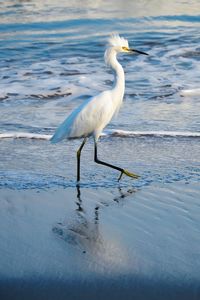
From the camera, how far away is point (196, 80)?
33.8 feet

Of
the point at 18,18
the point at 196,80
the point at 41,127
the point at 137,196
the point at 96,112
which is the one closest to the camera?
the point at 137,196

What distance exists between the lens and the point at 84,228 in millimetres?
4938

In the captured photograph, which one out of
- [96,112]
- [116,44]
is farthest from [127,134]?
[116,44]

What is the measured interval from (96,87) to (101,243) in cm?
582

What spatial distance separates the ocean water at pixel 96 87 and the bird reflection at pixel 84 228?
640 mm

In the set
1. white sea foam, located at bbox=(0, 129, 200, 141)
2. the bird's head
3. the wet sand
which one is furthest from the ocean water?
the bird's head

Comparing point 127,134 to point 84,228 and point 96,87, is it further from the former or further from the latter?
point 96,87

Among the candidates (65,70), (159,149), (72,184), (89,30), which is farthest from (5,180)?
(89,30)

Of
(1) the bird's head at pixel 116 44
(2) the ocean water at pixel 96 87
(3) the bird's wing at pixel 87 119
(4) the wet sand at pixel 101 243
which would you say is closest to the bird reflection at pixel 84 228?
(4) the wet sand at pixel 101 243

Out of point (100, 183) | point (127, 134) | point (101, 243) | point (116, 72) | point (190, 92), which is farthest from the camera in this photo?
point (190, 92)

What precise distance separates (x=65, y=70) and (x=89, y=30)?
4087 mm

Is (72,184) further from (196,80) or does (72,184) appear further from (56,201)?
(196,80)

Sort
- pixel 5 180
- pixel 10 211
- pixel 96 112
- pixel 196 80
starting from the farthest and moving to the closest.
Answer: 1. pixel 196 80
2. pixel 96 112
3. pixel 5 180
4. pixel 10 211

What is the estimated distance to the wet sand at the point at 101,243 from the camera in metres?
3.91
